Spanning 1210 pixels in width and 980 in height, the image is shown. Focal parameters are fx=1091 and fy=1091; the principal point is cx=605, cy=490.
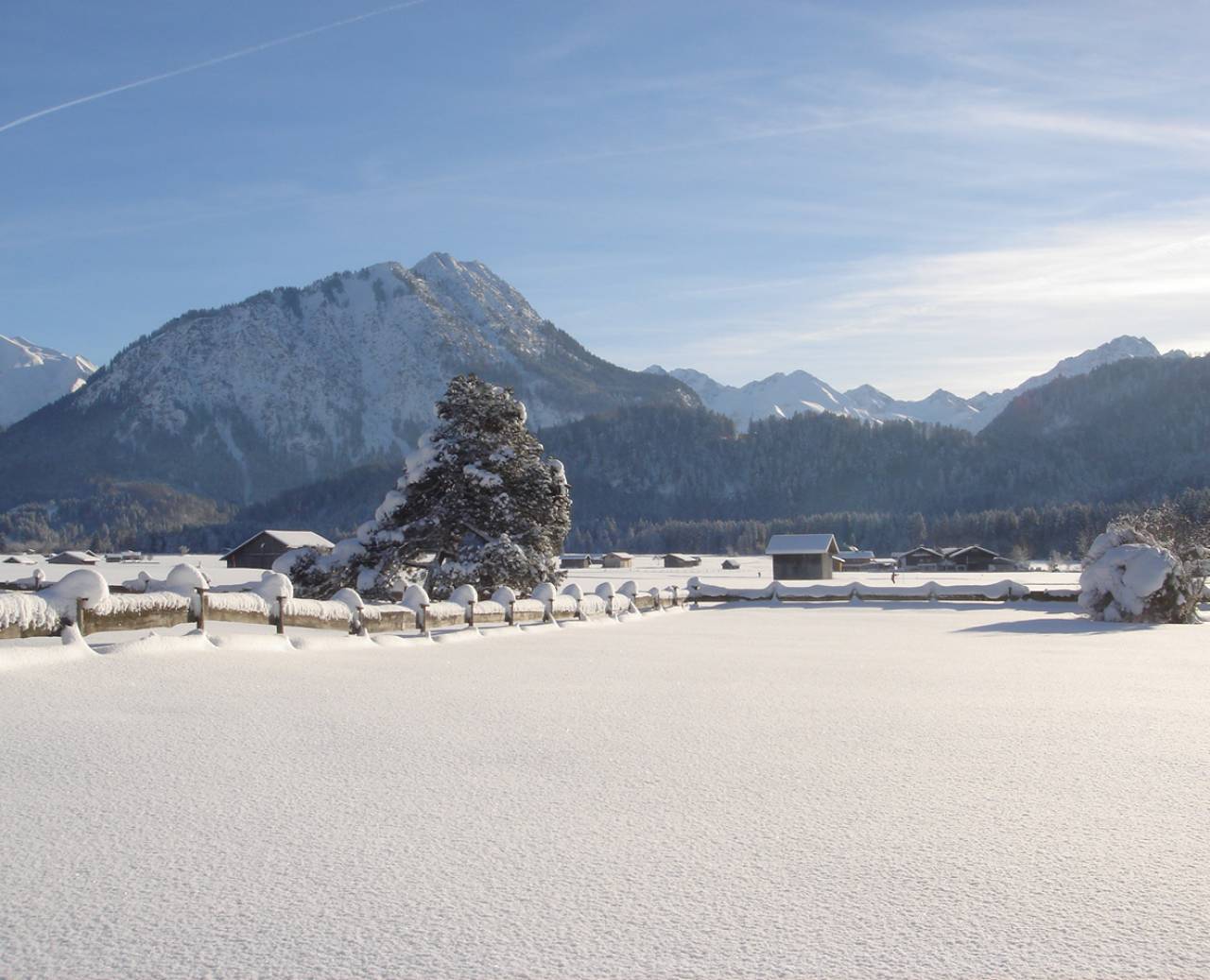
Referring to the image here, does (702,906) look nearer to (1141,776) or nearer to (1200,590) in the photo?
(1141,776)

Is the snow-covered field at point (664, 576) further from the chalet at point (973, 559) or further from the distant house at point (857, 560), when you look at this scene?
the chalet at point (973, 559)

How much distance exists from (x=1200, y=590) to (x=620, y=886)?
35.6 meters

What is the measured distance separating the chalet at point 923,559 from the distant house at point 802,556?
4304 centimetres

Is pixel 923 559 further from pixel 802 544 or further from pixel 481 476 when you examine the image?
pixel 481 476

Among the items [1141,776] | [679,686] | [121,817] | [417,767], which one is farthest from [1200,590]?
[121,817]

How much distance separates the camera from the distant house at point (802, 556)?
87.9m

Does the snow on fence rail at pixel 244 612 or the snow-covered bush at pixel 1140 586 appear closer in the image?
the snow on fence rail at pixel 244 612

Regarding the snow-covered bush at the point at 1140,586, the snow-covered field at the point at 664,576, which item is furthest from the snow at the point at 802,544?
the snow-covered bush at the point at 1140,586

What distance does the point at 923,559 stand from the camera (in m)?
138

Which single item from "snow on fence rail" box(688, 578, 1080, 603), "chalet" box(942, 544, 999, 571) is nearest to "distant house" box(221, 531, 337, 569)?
"snow on fence rail" box(688, 578, 1080, 603)

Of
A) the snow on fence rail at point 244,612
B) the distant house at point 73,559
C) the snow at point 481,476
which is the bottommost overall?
the snow on fence rail at point 244,612

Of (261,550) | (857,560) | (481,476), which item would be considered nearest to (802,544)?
(261,550)

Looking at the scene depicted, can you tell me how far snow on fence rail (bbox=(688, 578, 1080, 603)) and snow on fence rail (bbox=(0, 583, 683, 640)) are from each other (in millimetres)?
27389

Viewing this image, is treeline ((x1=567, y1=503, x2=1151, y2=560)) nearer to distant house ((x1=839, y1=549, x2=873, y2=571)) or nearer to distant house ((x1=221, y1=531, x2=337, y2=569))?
distant house ((x1=839, y1=549, x2=873, y2=571))
